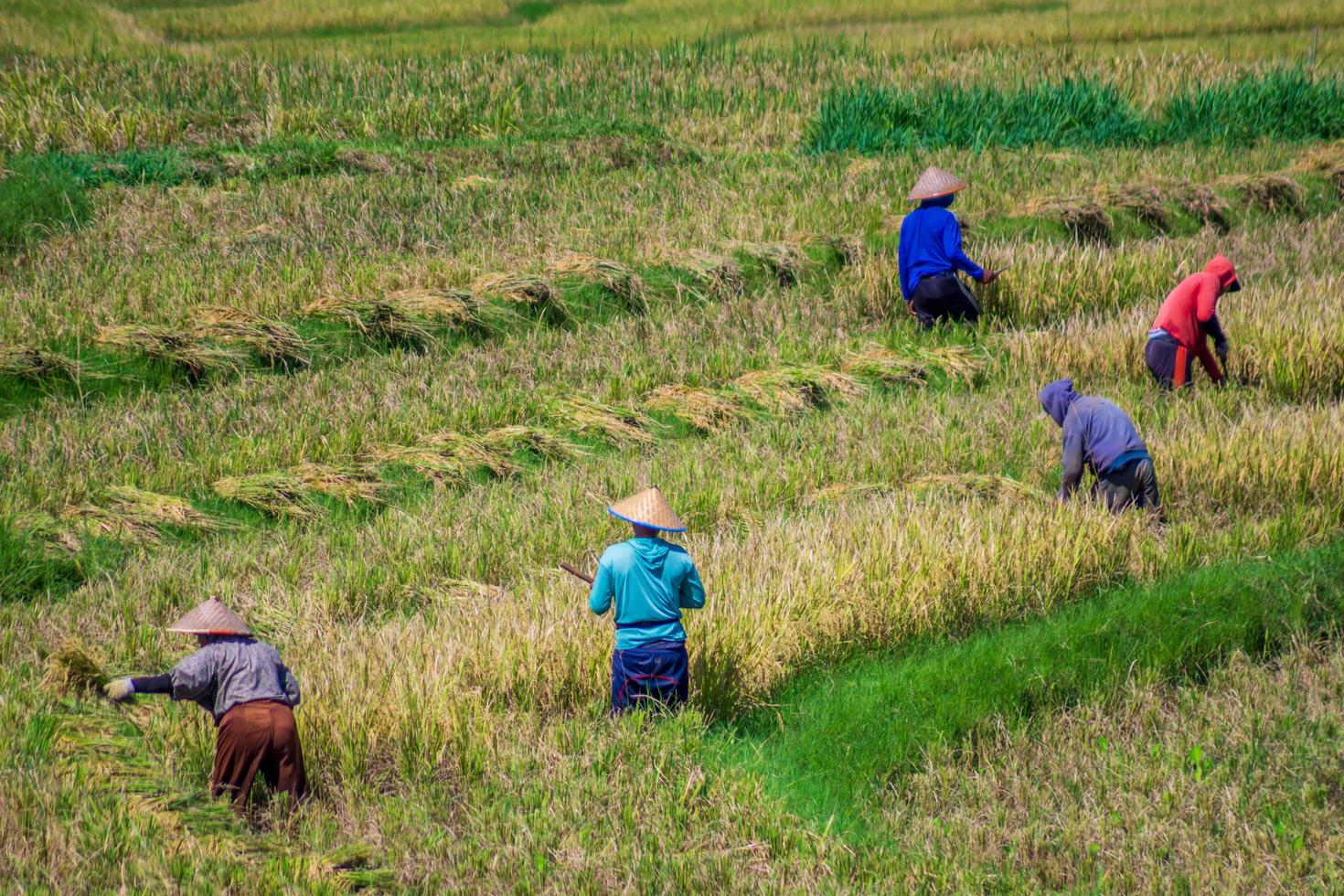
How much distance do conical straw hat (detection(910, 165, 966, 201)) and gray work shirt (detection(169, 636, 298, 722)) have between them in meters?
7.90

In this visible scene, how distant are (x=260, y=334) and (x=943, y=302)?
19.7 feet

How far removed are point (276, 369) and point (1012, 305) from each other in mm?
6836

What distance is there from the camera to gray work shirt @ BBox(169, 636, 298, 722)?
4.94 m

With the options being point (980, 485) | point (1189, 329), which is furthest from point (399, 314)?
point (1189, 329)

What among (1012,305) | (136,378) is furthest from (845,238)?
(136,378)

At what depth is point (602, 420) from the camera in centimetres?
974

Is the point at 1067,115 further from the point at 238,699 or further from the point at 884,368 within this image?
the point at 238,699

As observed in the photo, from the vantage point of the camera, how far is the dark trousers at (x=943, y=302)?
11.7 meters

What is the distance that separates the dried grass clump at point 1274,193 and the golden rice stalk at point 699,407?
30.4ft

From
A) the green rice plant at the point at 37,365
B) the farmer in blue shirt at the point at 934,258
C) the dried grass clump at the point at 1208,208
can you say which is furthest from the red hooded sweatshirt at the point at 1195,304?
the green rice plant at the point at 37,365

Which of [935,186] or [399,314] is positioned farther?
[935,186]

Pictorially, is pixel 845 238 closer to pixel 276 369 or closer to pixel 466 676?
pixel 276 369

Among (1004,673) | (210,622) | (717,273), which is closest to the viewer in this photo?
(210,622)

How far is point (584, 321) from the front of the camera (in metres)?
11.9
